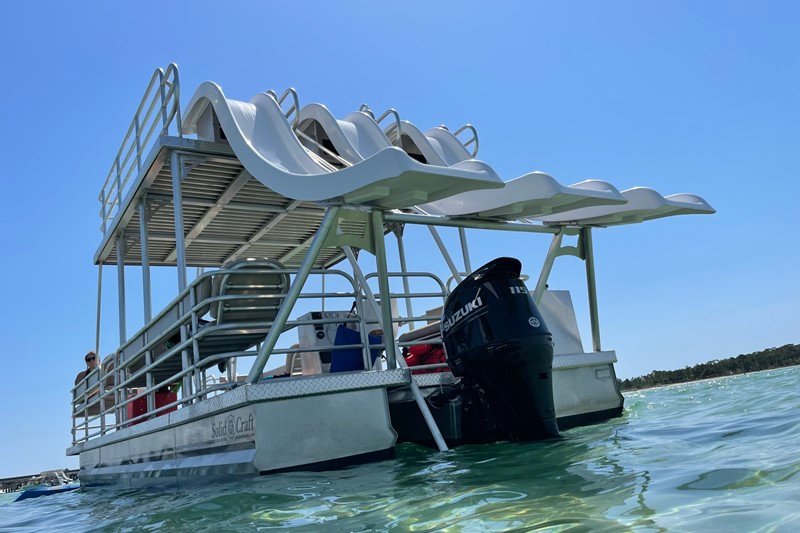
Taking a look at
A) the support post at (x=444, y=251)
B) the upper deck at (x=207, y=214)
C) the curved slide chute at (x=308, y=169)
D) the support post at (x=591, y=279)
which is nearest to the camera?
the curved slide chute at (x=308, y=169)

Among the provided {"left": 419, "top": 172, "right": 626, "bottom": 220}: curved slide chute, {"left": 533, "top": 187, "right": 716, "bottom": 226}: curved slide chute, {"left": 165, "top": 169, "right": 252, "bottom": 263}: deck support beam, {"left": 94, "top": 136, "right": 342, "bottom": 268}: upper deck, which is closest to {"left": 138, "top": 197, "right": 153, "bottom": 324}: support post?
{"left": 94, "top": 136, "right": 342, "bottom": 268}: upper deck

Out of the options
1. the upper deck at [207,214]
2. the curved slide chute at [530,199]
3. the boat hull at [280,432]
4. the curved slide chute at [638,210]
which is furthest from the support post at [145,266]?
the curved slide chute at [638,210]

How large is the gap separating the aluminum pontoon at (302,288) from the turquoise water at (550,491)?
49 centimetres

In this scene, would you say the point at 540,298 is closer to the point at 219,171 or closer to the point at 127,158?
the point at 219,171

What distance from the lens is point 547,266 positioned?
7723 millimetres

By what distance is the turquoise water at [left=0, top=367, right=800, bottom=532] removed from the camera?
2.47m

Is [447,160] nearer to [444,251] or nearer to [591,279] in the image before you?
[444,251]

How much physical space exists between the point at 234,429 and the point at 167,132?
439cm

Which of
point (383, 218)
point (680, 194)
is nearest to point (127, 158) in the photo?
point (383, 218)

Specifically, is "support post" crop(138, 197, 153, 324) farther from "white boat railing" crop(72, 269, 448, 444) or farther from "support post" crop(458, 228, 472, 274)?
"support post" crop(458, 228, 472, 274)

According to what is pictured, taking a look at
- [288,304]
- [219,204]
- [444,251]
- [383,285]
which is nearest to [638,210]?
[444,251]

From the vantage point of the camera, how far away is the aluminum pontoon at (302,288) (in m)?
5.43

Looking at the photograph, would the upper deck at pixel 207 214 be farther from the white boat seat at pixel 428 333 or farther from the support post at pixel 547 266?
the support post at pixel 547 266

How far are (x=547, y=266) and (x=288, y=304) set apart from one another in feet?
11.3
